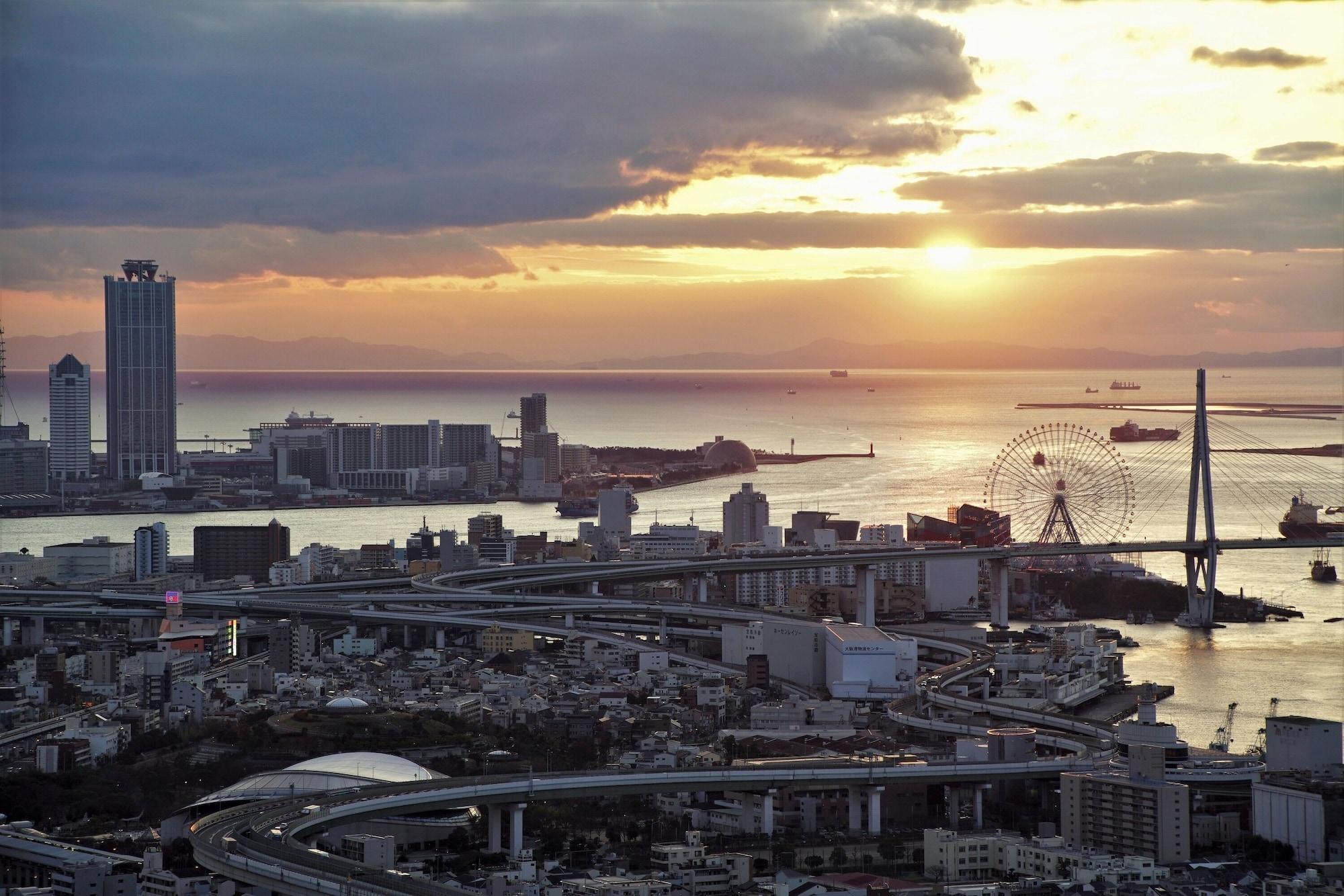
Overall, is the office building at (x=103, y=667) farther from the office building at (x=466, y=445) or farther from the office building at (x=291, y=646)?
the office building at (x=466, y=445)

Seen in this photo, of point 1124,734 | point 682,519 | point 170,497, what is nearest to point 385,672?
point 1124,734

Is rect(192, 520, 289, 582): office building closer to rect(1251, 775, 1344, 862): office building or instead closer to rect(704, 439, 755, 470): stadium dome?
rect(1251, 775, 1344, 862): office building

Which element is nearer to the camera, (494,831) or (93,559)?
(494,831)

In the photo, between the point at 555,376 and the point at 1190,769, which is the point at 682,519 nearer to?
the point at 1190,769

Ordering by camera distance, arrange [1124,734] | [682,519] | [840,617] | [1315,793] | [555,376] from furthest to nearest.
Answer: [555,376]
[682,519]
[840,617]
[1124,734]
[1315,793]

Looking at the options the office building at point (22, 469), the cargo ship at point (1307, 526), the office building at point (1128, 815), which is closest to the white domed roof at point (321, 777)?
the office building at point (1128, 815)

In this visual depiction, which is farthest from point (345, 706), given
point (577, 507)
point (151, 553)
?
point (577, 507)

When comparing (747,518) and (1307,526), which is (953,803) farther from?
(747,518)
